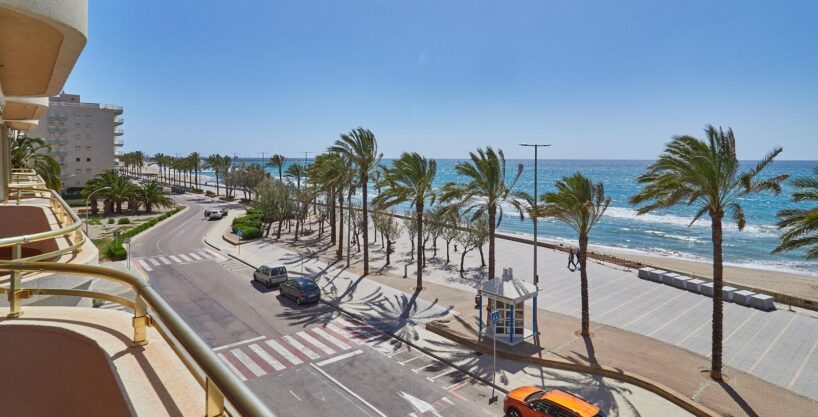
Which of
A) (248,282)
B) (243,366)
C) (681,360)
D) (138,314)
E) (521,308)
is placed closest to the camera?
(138,314)

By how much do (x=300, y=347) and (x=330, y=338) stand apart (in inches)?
58.4

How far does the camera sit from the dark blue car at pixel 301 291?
23.3m

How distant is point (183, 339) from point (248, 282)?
89.6 ft

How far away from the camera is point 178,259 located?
1315 inches

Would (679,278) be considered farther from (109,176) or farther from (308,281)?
(109,176)

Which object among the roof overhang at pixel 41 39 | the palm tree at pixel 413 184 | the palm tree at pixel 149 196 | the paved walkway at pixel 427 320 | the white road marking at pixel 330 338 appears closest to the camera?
the roof overhang at pixel 41 39

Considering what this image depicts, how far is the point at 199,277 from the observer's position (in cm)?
2844

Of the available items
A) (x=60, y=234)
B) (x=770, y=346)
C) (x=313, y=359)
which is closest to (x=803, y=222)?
(x=770, y=346)

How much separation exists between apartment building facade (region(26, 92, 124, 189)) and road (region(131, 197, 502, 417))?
6999 cm

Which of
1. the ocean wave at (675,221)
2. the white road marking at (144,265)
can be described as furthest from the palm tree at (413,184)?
the ocean wave at (675,221)

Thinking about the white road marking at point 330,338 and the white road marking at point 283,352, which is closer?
the white road marking at point 283,352

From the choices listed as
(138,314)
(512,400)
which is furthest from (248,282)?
(138,314)

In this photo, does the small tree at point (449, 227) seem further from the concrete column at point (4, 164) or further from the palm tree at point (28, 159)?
the palm tree at point (28, 159)

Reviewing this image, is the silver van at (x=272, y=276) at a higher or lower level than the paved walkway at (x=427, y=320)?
higher
